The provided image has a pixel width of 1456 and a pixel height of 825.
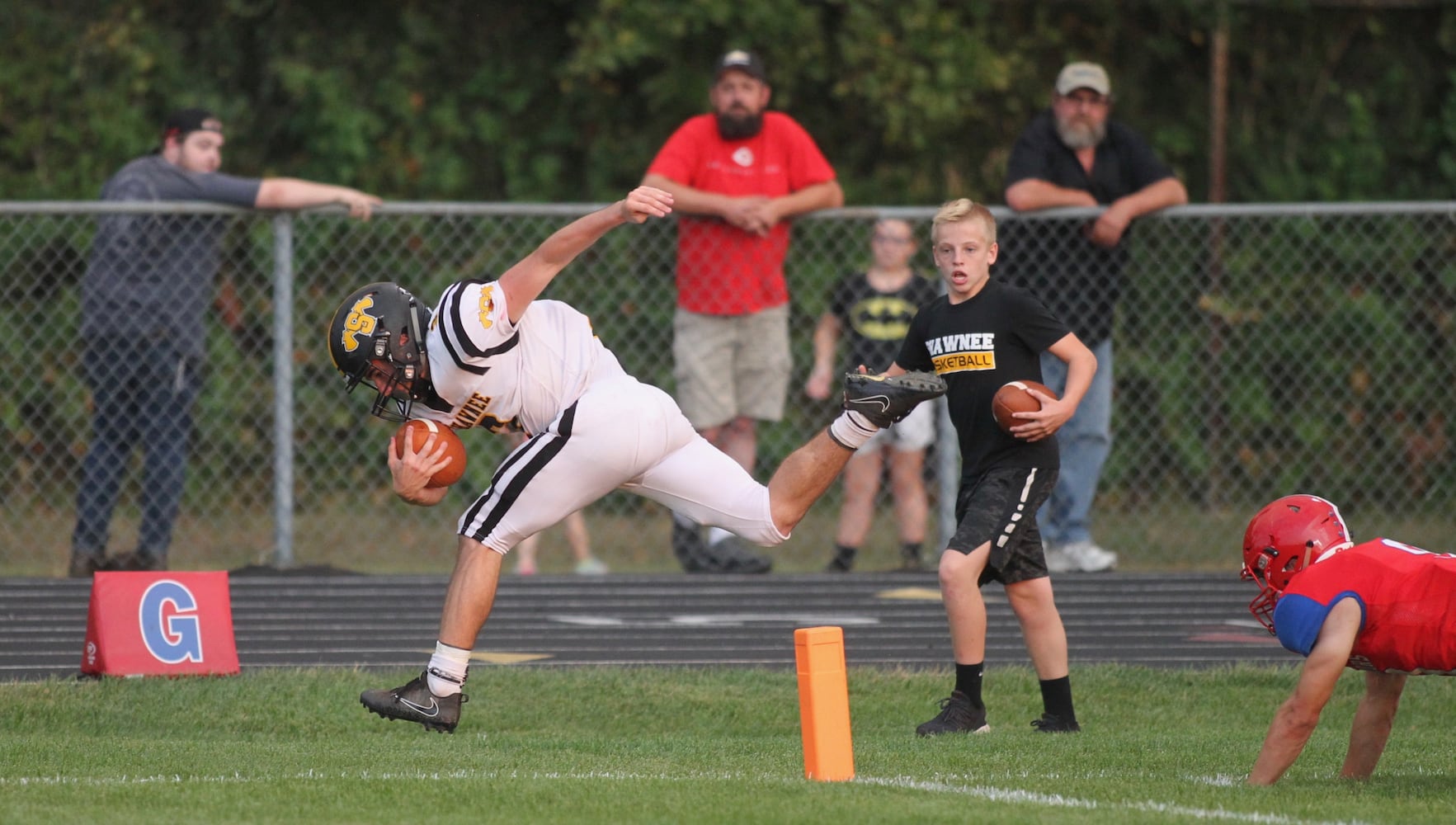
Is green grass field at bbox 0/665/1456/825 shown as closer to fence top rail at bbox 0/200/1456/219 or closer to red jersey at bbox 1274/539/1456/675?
red jersey at bbox 1274/539/1456/675

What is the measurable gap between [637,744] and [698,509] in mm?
866

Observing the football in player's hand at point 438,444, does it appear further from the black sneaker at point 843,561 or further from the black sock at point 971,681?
the black sneaker at point 843,561

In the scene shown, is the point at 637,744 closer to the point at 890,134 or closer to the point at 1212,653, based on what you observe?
the point at 1212,653

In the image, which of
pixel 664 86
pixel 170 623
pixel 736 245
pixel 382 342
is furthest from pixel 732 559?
pixel 664 86

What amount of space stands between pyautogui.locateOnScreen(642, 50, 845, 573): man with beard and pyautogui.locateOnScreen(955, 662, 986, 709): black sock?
144 inches

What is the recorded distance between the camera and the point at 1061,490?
9758 mm

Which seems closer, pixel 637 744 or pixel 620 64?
pixel 637 744

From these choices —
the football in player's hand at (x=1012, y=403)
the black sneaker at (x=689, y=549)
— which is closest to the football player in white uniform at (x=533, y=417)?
the football in player's hand at (x=1012, y=403)


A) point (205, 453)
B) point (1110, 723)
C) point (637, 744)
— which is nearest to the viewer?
point (637, 744)

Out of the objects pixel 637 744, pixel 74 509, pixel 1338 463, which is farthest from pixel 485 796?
pixel 1338 463

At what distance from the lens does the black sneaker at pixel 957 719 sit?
6.18 meters

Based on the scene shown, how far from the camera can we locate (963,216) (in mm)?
6414

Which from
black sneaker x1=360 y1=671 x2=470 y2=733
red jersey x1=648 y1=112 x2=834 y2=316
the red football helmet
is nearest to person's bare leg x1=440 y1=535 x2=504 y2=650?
black sneaker x1=360 y1=671 x2=470 y2=733

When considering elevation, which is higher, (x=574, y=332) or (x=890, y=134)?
(x=890, y=134)
